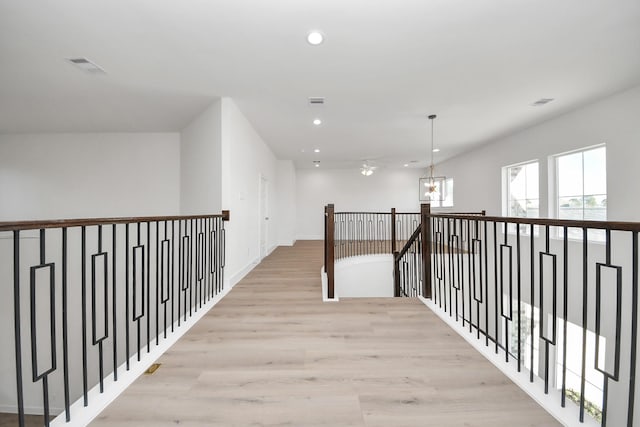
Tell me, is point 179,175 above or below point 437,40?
below

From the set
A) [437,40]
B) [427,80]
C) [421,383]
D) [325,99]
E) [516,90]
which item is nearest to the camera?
[421,383]

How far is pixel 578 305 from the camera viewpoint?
173 inches

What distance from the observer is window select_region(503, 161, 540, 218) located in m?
5.63

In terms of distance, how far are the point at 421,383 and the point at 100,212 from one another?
654 centimetres

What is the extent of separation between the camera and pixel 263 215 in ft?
22.6

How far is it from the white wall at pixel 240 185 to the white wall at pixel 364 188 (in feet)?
13.5

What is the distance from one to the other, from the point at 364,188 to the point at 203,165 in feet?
Answer: 23.2

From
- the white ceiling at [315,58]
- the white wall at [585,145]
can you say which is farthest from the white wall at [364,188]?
the white ceiling at [315,58]

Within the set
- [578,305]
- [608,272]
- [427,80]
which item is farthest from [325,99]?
[578,305]

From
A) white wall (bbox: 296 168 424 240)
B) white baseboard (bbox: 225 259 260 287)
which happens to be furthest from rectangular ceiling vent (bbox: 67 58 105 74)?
white wall (bbox: 296 168 424 240)

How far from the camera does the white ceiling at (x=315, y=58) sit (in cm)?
234

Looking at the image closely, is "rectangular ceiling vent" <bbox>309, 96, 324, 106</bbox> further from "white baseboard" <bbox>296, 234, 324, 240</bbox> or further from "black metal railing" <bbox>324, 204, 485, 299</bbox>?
"white baseboard" <bbox>296, 234, 324, 240</bbox>

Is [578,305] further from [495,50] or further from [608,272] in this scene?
[495,50]

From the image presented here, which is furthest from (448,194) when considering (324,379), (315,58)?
(324,379)
